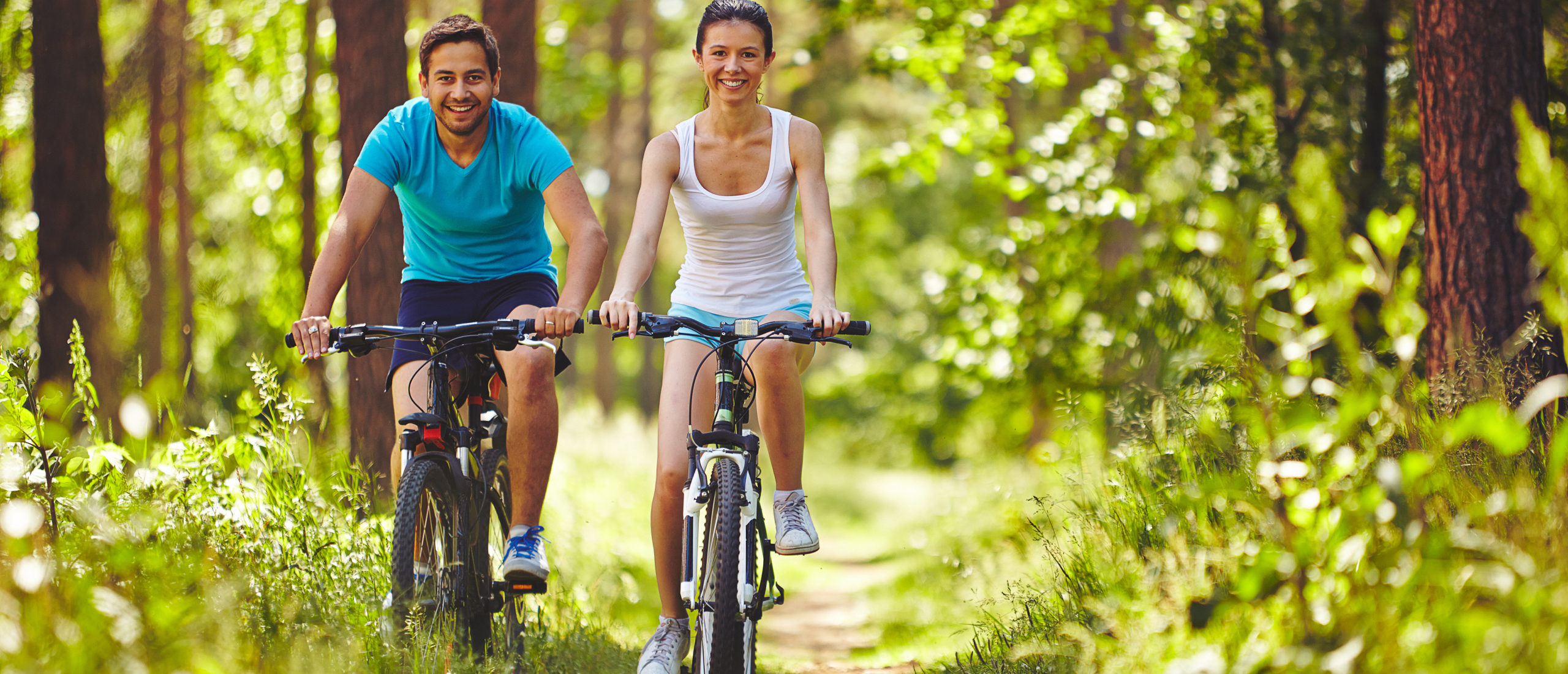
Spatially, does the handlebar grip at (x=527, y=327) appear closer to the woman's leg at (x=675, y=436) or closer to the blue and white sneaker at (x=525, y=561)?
the woman's leg at (x=675, y=436)

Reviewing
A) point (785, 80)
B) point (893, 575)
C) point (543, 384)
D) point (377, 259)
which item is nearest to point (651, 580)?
point (893, 575)

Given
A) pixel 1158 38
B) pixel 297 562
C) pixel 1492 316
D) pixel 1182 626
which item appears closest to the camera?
pixel 1182 626

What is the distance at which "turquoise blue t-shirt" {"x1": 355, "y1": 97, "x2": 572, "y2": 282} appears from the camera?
393cm

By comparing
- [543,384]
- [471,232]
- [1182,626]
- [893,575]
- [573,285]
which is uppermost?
[471,232]

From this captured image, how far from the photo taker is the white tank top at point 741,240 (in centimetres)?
387

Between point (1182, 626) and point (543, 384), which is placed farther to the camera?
point (543, 384)

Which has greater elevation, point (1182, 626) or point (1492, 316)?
point (1492, 316)

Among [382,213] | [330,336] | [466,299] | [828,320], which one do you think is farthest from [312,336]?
[382,213]

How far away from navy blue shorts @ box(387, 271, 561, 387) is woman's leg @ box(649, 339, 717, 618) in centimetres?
64

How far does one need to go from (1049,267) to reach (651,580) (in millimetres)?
3729

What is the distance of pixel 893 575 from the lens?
9.77 metres

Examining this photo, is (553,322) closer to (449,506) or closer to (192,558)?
(449,506)

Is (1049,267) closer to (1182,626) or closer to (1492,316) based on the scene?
(1492,316)

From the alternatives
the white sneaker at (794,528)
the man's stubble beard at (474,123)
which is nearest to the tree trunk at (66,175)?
the man's stubble beard at (474,123)
